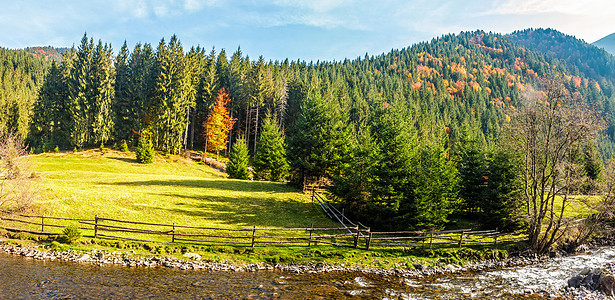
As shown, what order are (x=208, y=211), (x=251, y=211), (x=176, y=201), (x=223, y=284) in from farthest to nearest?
(x=176, y=201) → (x=251, y=211) → (x=208, y=211) → (x=223, y=284)

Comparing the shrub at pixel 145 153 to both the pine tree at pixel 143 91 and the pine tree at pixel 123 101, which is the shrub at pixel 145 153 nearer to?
the pine tree at pixel 143 91

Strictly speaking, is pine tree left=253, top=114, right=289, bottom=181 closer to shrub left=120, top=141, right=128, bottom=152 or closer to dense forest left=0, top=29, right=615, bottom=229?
dense forest left=0, top=29, right=615, bottom=229

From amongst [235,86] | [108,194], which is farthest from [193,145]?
[108,194]

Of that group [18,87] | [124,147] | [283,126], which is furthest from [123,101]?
[18,87]

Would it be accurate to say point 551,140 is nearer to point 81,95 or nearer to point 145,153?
point 145,153

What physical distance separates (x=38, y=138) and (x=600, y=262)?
11109 cm

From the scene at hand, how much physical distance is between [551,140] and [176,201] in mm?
35785

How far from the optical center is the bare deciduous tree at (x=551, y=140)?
84.6ft

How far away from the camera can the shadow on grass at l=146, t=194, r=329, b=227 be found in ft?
96.4

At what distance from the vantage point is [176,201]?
3303cm

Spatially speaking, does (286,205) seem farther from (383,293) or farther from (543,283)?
(543,283)

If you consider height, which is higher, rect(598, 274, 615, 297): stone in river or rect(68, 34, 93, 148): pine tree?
rect(68, 34, 93, 148): pine tree

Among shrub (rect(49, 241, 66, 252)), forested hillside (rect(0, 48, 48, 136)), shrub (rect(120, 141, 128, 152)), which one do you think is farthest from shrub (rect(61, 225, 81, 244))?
shrub (rect(120, 141, 128, 152))

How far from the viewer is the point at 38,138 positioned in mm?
82938
